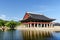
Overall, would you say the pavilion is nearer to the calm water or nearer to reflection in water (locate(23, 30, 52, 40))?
reflection in water (locate(23, 30, 52, 40))

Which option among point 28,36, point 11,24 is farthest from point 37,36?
point 11,24

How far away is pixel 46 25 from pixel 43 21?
167 centimetres

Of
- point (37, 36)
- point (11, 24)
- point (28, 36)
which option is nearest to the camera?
point (28, 36)

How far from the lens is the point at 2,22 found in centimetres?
4719

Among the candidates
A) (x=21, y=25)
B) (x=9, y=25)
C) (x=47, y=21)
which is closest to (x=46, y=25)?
(x=47, y=21)

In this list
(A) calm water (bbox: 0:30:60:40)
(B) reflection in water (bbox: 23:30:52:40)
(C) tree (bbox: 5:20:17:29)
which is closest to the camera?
(A) calm water (bbox: 0:30:60:40)

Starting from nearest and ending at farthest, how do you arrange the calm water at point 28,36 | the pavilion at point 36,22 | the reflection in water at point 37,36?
the calm water at point 28,36 < the reflection in water at point 37,36 < the pavilion at point 36,22

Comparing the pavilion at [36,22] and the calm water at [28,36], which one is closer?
the calm water at [28,36]

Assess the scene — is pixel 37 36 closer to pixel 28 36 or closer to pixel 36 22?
pixel 28 36

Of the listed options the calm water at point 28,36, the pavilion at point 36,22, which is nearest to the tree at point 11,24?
the pavilion at point 36,22

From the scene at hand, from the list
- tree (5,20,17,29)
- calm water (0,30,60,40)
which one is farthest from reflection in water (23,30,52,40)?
tree (5,20,17,29)

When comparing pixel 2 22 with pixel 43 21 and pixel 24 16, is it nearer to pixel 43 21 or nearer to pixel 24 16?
pixel 24 16

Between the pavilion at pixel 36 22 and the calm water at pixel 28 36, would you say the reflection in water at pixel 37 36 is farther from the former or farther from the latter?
the pavilion at pixel 36 22

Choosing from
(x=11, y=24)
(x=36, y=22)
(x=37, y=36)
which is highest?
(x=36, y=22)
